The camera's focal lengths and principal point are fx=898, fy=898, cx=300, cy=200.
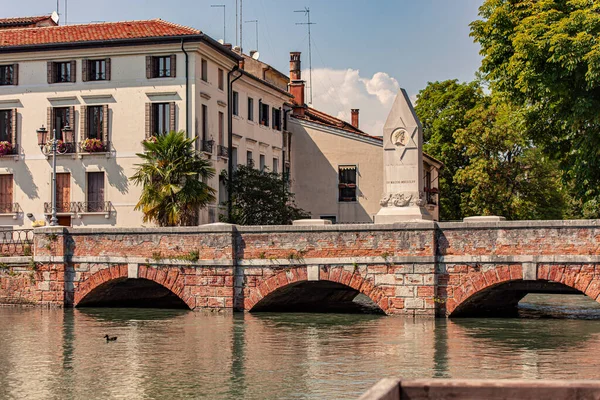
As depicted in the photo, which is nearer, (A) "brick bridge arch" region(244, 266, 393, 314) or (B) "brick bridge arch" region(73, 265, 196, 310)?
(A) "brick bridge arch" region(244, 266, 393, 314)

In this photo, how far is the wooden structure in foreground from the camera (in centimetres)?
695

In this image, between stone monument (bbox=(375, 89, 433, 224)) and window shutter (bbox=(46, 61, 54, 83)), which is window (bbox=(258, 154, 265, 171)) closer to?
window shutter (bbox=(46, 61, 54, 83))

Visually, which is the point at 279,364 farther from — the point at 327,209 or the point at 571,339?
the point at 327,209

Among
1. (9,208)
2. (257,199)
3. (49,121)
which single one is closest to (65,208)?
(9,208)

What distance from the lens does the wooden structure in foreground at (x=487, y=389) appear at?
6945 mm

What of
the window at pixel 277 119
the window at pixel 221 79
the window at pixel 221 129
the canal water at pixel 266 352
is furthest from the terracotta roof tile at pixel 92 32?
the canal water at pixel 266 352

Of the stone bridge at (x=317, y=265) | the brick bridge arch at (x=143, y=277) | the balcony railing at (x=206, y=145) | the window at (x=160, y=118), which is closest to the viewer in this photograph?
the stone bridge at (x=317, y=265)

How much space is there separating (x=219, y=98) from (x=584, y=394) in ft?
124

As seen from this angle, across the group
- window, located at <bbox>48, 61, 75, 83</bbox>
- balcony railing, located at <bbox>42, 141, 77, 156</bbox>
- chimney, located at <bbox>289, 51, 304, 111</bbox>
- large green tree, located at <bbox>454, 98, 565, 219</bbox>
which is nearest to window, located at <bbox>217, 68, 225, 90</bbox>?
window, located at <bbox>48, 61, 75, 83</bbox>

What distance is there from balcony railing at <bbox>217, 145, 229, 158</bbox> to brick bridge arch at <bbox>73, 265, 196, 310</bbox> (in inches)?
547

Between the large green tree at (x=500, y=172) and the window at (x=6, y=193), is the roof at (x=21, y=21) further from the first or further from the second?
the large green tree at (x=500, y=172)

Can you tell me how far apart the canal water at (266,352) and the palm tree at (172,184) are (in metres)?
6.23

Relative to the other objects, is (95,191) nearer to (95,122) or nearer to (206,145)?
(95,122)

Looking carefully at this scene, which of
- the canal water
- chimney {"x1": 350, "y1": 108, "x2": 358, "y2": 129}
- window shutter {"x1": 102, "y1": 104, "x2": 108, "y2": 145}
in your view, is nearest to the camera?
the canal water
